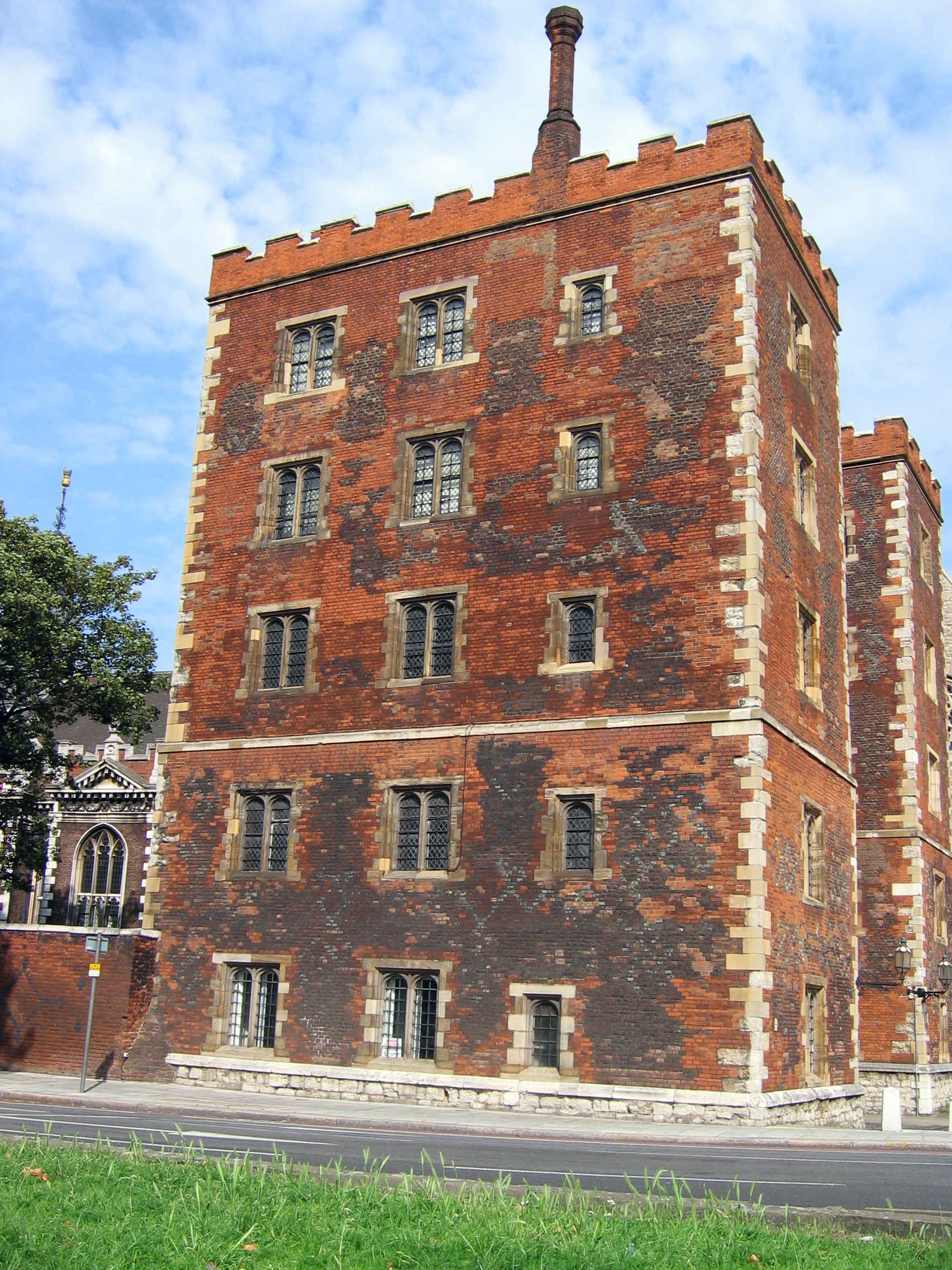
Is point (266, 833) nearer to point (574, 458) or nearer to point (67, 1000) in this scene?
point (67, 1000)

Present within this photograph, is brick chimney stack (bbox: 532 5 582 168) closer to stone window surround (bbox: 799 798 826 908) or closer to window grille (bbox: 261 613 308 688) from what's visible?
window grille (bbox: 261 613 308 688)

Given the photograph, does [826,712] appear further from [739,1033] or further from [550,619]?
[739,1033]

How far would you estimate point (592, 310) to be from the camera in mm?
26812

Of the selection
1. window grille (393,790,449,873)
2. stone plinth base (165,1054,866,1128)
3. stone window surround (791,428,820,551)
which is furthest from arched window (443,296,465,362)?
stone plinth base (165,1054,866,1128)

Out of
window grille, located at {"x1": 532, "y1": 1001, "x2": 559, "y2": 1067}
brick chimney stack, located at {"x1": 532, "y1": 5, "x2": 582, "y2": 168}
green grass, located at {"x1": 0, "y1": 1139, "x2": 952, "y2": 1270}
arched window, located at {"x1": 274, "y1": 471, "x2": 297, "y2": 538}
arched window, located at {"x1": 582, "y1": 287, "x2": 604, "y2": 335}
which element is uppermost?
brick chimney stack, located at {"x1": 532, "y1": 5, "x2": 582, "y2": 168}

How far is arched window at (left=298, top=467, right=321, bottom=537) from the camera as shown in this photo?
2859 centimetres

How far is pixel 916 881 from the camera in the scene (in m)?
32.8

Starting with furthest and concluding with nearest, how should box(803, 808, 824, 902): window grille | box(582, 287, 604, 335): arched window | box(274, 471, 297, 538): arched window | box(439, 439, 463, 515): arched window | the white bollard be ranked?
1. box(274, 471, 297, 538): arched window
2. box(439, 439, 463, 515): arched window
3. box(582, 287, 604, 335): arched window
4. box(803, 808, 824, 902): window grille
5. the white bollard

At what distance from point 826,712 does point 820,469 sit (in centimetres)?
543

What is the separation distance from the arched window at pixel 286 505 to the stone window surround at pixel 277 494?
7 cm

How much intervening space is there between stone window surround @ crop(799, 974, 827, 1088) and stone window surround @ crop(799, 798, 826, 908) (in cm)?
141

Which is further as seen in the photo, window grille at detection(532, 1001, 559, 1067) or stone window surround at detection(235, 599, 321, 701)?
stone window surround at detection(235, 599, 321, 701)

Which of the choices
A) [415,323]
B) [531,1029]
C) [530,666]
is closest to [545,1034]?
[531,1029]

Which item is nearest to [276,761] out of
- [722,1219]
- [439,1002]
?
[439,1002]
